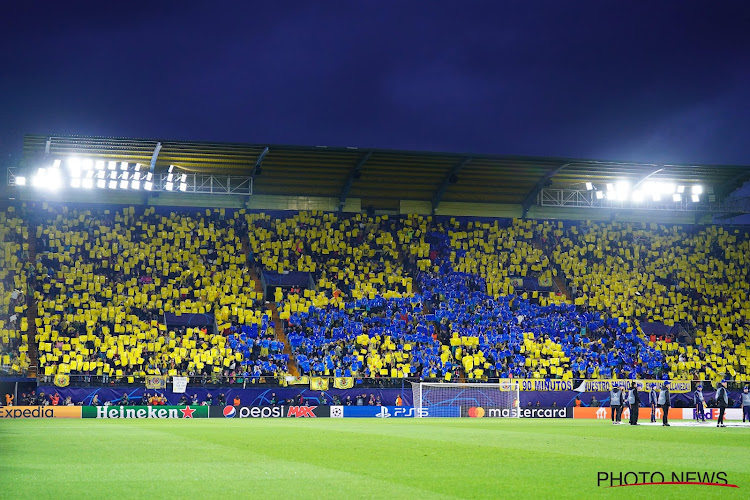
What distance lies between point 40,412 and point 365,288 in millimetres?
19704

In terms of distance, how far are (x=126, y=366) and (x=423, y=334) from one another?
1520 cm

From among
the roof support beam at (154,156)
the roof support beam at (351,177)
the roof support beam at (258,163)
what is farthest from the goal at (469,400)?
the roof support beam at (154,156)

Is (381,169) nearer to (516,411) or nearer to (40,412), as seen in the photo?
(516,411)

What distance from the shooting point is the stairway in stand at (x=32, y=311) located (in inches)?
1615

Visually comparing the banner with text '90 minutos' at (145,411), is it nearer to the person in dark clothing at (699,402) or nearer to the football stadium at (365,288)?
the football stadium at (365,288)

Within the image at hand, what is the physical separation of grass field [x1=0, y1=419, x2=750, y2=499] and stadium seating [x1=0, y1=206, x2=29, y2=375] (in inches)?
797

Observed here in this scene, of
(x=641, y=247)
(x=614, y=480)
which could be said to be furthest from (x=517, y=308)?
(x=614, y=480)

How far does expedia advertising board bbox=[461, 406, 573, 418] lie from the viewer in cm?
4184

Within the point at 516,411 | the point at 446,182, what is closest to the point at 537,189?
the point at 446,182

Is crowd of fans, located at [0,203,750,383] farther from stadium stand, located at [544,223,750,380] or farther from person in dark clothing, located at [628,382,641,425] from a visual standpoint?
person in dark clothing, located at [628,382,641,425]

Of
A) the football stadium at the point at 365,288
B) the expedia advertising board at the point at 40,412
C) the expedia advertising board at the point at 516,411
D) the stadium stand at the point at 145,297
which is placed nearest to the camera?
the expedia advertising board at the point at 40,412

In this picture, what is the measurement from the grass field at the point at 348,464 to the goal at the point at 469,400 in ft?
66.1

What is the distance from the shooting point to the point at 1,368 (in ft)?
123

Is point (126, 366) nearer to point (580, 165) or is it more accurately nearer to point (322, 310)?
point (322, 310)
